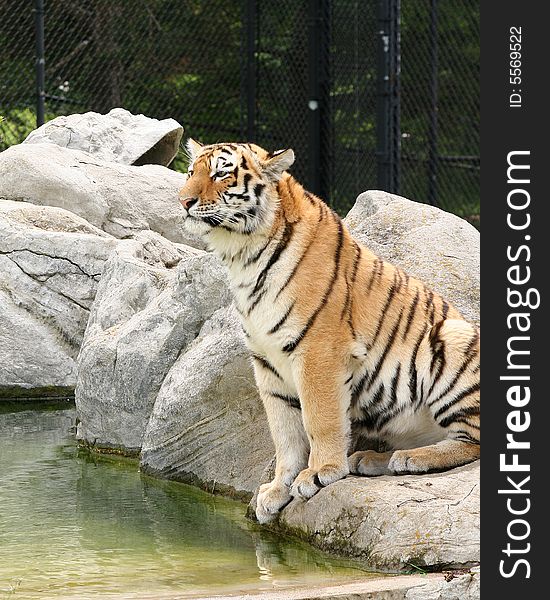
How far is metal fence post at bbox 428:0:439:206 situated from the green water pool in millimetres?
6191

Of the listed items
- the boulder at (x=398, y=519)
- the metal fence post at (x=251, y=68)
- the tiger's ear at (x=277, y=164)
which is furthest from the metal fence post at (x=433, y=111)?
the boulder at (x=398, y=519)

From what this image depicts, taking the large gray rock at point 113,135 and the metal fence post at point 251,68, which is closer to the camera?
the large gray rock at point 113,135

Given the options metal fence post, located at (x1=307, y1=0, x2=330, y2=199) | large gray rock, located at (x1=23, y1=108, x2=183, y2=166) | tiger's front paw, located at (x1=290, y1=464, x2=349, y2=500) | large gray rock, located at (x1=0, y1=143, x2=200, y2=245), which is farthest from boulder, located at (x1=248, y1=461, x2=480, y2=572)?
metal fence post, located at (x1=307, y1=0, x2=330, y2=199)

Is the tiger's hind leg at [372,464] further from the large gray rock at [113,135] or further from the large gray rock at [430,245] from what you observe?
the large gray rock at [113,135]

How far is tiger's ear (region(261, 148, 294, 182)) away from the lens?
420cm

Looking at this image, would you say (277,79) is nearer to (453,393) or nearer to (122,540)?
(453,393)

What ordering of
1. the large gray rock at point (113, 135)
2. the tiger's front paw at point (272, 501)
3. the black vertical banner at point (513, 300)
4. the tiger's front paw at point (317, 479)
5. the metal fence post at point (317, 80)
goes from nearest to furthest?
1. the black vertical banner at point (513, 300)
2. the tiger's front paw at point (317, 479)
3. the tiger's front paw at point (272, 501)
4. the large gray rock at point (113, 135)
5. the metal fence post at point (317, 80)

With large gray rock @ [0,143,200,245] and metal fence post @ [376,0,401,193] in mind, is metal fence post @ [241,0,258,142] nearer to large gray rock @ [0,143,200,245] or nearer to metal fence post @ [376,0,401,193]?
metal fence post @ [376,0,401,193]

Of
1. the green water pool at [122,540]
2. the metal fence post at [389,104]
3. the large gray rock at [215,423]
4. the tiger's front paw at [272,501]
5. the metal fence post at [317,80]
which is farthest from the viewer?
the metal fence post at [317,80]

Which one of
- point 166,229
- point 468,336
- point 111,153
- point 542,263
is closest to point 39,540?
point 468,336

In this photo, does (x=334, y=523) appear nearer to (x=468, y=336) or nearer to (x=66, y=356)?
(x=468, y=336)

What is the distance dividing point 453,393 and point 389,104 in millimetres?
5925

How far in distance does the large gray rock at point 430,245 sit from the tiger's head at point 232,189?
121 cm

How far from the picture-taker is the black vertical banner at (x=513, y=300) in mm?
2871
